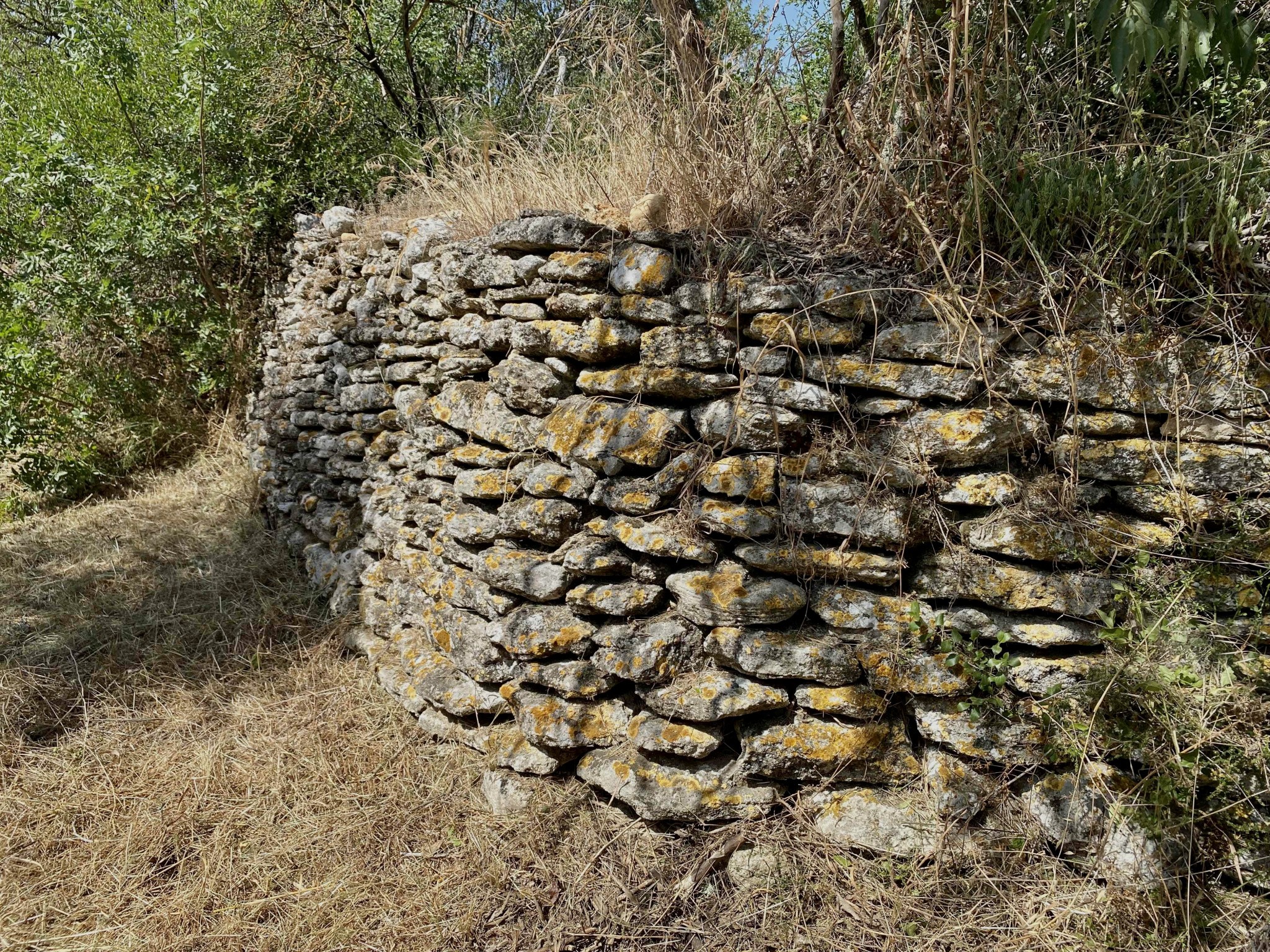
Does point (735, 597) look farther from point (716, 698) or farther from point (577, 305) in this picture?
point (577, 305)

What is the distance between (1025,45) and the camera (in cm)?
289

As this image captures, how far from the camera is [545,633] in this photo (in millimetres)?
2943

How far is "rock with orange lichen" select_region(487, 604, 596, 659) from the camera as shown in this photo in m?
2.91

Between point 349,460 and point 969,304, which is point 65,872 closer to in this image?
point 349,460

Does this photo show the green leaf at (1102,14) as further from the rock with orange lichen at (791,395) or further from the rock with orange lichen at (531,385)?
the rock with orange lichen at (531,385)

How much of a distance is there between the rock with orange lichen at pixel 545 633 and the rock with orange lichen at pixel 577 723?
0.18 metres

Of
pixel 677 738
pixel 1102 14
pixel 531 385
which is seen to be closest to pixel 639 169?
pixel 531 385

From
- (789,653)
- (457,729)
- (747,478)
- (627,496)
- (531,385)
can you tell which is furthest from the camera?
(457,729)

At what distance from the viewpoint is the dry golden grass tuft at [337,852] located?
2.38 metres

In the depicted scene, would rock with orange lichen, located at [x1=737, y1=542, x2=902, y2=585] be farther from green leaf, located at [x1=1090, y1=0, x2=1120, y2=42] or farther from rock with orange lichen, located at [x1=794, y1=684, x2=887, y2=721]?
green leaf, located at [x1=1090, y1=0, x2=1120, y2=42]

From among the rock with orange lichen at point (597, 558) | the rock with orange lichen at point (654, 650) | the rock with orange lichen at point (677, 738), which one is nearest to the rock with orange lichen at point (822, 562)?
the rock with orange lichen at point (654, 650)

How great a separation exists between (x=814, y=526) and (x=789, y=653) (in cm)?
42

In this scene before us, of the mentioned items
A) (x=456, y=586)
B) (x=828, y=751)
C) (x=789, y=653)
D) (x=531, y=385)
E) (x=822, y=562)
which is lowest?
(x=828, y=751)

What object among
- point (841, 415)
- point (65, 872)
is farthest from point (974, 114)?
point (65, 872)
